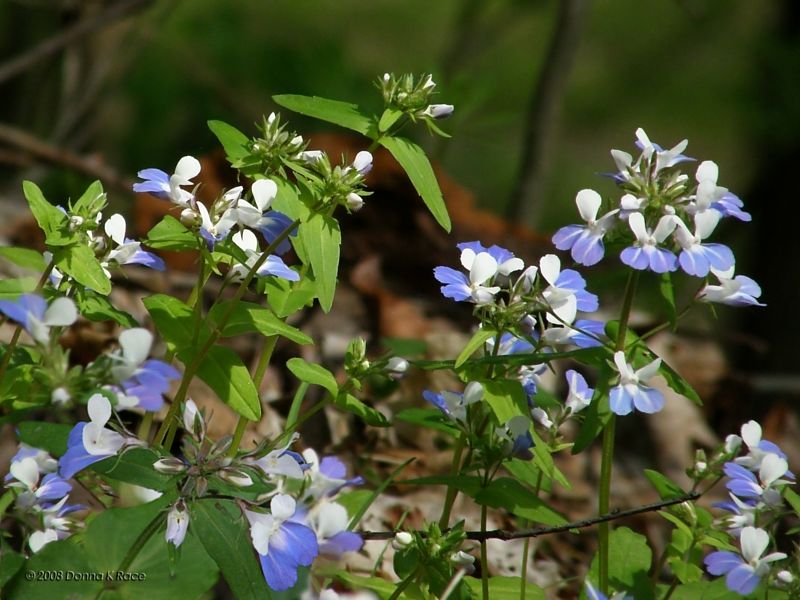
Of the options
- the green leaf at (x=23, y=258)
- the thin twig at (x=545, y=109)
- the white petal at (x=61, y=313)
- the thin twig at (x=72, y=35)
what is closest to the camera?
the white petal at (x=61, y=313)

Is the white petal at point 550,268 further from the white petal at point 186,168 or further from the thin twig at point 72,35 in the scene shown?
the thin twig at point 72,35

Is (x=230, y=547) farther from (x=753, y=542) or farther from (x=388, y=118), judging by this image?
(x=753, y=542)

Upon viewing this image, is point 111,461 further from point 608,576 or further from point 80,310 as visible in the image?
point 608,576

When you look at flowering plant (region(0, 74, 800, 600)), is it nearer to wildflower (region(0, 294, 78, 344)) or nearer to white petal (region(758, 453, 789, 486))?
white petal (region(758, 453, 789, 486))

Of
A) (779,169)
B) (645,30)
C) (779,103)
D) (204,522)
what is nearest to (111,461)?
(204,522)

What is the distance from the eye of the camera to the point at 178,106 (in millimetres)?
5719

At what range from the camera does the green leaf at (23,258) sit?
155 centimetres

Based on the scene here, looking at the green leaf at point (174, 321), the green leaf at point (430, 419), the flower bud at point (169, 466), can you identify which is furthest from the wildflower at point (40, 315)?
the green leaf at point (430, 419)

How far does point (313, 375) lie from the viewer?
1557 millimetres

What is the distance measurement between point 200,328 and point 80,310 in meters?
0.18

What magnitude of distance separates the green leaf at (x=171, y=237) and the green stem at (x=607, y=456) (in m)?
0.66

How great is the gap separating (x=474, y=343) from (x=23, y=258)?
2.44ft

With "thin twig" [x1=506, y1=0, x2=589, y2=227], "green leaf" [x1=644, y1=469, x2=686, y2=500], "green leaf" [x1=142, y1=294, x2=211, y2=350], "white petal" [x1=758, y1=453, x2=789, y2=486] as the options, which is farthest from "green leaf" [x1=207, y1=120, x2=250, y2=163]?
"thin twig" [x1=506, y1=0, x2=589, y2=227]

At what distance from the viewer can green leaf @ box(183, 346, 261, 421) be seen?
1461mm
